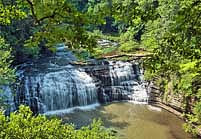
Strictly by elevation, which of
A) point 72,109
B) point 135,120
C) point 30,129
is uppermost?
point 30,129

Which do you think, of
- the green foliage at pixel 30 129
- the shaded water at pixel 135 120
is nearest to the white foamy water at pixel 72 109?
the shaded water at pixel 135 120

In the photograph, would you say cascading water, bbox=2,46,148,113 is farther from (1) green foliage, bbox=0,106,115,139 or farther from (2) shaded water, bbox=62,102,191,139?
(1) green foliage, bbox=0,106,115,139

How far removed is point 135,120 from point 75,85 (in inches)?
176

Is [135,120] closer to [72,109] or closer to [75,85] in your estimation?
[72,109]

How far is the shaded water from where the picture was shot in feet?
47.9

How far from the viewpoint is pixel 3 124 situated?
19.5 ft

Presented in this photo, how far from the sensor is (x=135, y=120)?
1599 cm

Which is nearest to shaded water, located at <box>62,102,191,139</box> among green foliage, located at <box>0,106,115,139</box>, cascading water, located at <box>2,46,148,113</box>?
cascading water, located at <box>2,46,148,113</box>

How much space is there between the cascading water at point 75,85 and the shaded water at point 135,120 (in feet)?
3.50

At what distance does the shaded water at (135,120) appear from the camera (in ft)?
47.9

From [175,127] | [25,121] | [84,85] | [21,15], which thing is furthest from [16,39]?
[21,15]

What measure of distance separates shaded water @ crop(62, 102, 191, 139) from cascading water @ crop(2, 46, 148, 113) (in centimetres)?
107

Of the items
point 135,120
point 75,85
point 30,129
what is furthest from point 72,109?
point 30,129

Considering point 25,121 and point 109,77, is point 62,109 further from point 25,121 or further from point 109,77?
point 25,121
